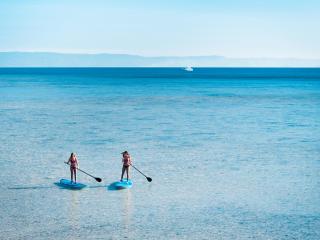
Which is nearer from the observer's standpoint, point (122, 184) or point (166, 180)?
point (122, 184)

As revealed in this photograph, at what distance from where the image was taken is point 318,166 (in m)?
34.6

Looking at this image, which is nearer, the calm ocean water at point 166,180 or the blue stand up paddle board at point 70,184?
the calm ocean water at point 166,180

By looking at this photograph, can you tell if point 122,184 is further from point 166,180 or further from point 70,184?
point 166,180

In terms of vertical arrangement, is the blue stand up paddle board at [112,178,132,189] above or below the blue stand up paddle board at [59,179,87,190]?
above

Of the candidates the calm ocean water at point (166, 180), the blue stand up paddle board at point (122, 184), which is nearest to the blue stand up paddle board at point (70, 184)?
the calm ocean water at point (166, 180)

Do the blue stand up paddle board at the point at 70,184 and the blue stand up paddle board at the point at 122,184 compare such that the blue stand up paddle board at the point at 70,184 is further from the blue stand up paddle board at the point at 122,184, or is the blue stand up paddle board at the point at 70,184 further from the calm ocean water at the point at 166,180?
the blue stand up paddle board at the point at 122,184

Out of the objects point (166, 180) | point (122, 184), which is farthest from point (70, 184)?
point (166, 180)

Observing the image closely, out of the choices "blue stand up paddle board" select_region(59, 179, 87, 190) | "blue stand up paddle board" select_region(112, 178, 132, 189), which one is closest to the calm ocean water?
"blue stand up paddle board" select_region(112, 178, 132, 189)

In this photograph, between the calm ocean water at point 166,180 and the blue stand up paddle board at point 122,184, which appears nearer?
the calm ocean water at point 166,180

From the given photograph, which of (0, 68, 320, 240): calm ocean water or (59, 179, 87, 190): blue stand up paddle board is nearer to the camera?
(0, 68, 320, 240): calm ocean water

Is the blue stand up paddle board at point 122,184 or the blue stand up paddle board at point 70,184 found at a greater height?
the blue stand up paddle board at point 122,184

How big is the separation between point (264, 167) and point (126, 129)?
2171 centimetres

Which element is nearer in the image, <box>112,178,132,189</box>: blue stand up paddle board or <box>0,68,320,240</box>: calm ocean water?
<box>0,68,320,240</box>: calm ocean water

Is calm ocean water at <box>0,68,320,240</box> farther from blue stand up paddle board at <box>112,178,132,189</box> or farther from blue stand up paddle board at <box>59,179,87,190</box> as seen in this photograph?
blue stand up paddle board at <box>59,179,87,190</box>
